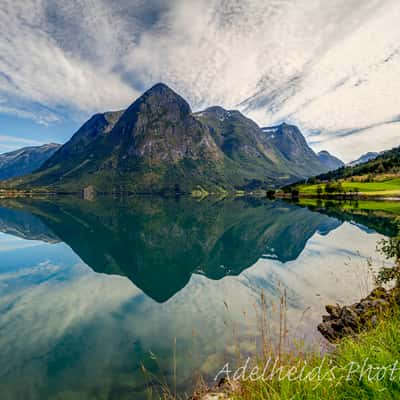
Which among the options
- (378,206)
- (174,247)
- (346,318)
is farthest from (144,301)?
(378,206)

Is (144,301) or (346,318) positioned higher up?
(346,318)

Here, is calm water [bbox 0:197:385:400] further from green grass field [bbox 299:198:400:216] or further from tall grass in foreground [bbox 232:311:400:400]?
green grass field [bbox 299:198:400:216]

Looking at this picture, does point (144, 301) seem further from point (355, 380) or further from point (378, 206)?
point (378, 206)

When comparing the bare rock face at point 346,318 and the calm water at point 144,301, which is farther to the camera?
the bare rock face at point 346,318

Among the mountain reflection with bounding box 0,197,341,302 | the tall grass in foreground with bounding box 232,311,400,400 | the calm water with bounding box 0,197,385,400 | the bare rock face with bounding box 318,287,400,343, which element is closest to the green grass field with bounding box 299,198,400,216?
the mountain reflection with bounding box 0,197,341,302

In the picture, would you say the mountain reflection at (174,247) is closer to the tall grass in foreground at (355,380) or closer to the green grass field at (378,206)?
the tall grass in foreground at (355,380)

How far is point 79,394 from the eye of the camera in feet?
37.1

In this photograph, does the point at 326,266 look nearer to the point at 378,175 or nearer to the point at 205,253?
the point at 205,253

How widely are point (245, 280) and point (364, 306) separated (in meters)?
12.6

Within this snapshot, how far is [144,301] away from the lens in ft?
74.0

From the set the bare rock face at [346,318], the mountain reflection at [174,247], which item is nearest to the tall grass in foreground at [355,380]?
the bare rock face at [346,318]

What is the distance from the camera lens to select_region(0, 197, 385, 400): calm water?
42.1ft

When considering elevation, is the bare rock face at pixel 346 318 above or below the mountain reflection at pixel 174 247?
above

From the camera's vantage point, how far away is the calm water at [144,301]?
12820mm
